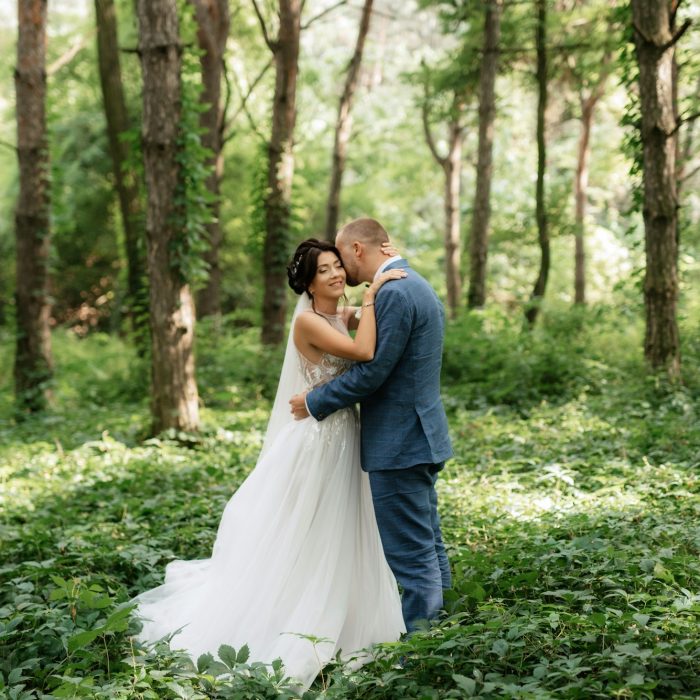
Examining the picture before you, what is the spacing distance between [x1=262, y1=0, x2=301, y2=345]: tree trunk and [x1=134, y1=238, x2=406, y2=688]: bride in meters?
9.87

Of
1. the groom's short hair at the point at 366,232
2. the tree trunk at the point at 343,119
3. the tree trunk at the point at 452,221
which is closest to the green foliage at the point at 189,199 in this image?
the groom's short hair at the point at 366,232

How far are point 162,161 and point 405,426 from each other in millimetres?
5704

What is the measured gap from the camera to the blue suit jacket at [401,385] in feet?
14.1

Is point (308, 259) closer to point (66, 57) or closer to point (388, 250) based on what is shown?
point (388, 250)

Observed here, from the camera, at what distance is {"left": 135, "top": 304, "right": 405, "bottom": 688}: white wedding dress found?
14.9 ft

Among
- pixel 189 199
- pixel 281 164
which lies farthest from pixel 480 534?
pixel 281 164

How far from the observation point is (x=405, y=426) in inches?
171

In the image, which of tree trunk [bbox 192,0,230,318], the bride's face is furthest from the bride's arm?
tree trunk [bbox 192,0,230,318]

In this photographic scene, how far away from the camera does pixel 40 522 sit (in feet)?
21.6

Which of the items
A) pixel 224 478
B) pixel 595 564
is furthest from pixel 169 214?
pixel 595 564

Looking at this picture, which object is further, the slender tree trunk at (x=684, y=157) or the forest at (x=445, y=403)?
the slender tree trunk at (x=684, y=157)

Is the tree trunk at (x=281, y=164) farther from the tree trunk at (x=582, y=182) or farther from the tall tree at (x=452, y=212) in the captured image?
the tree trunk at (x=582, y=182)

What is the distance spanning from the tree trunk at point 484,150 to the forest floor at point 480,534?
12.5 feet

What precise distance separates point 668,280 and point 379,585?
6380 millimetres
